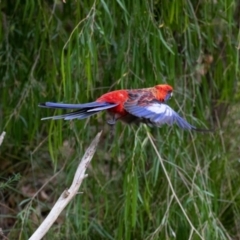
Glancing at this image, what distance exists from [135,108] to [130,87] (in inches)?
26.9

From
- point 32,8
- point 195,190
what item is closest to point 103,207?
point 195,190

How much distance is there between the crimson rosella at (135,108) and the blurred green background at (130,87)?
290 mm

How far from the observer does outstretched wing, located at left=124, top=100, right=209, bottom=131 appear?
270 centimetres

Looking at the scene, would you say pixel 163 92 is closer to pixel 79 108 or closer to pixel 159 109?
pixel 159 109

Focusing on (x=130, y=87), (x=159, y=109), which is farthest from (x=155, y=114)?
(x=130, y=87)

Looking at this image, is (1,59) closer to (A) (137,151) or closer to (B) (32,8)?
(B) (32,8)

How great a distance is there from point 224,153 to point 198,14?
670 mm

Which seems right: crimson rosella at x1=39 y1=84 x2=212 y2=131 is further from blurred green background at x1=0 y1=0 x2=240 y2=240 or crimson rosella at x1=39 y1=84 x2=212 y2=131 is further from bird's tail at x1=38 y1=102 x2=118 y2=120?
blurred green background at x1=0 y1=0 x2=240 y2=240

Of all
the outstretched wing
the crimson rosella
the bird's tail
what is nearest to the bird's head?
the crimson rosella

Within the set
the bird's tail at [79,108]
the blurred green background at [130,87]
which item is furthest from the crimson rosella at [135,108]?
the blurred green background at [130,87]

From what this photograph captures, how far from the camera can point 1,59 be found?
377 centimetres

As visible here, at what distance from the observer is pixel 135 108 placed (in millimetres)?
2779

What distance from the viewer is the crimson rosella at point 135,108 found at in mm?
2680

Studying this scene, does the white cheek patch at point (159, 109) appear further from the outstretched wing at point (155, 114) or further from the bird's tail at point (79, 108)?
the bird's tail at point (79, 108)
